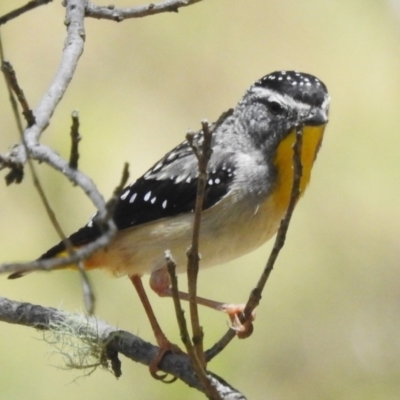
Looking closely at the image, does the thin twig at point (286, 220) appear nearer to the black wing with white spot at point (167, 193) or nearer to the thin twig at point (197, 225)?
the thin twig at point (197, 225)

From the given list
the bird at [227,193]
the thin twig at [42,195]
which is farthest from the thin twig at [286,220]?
the bird at [227,193]

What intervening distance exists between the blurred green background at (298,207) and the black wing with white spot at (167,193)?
160cm

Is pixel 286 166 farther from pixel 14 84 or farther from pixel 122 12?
pixel 14 84

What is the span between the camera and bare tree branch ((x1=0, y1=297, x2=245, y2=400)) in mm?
3096

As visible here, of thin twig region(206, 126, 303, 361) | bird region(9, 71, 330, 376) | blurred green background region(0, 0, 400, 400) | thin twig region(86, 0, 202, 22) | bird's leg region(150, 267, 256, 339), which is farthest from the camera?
blurred green background region(0, 0, 400, 400)

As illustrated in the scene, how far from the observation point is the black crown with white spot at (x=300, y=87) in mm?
3182

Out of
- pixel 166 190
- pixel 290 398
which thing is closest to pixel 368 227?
pixel 290 398

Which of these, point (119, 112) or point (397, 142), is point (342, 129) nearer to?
point (397, 142)

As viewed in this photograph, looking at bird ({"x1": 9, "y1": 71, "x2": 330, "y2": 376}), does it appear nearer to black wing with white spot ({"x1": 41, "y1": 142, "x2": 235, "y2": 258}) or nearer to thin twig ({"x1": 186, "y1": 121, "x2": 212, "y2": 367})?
black wing with white spot ({"x1": 41, "y1": 142, "x2": 235, "y2": 258})

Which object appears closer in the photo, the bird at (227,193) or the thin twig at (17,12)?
the thin twig at (17,12)

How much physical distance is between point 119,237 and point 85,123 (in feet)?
7.85

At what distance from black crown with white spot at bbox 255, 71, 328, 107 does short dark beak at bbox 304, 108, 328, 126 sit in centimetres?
7

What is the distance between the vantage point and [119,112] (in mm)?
5926

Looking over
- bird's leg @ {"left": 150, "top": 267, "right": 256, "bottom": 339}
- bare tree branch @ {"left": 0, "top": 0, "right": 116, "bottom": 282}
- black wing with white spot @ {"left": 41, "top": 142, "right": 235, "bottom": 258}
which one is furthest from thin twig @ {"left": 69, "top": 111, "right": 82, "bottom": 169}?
bird's leg @ {"left": 150, "top": 267, "right": 256, "bottom": 339}
